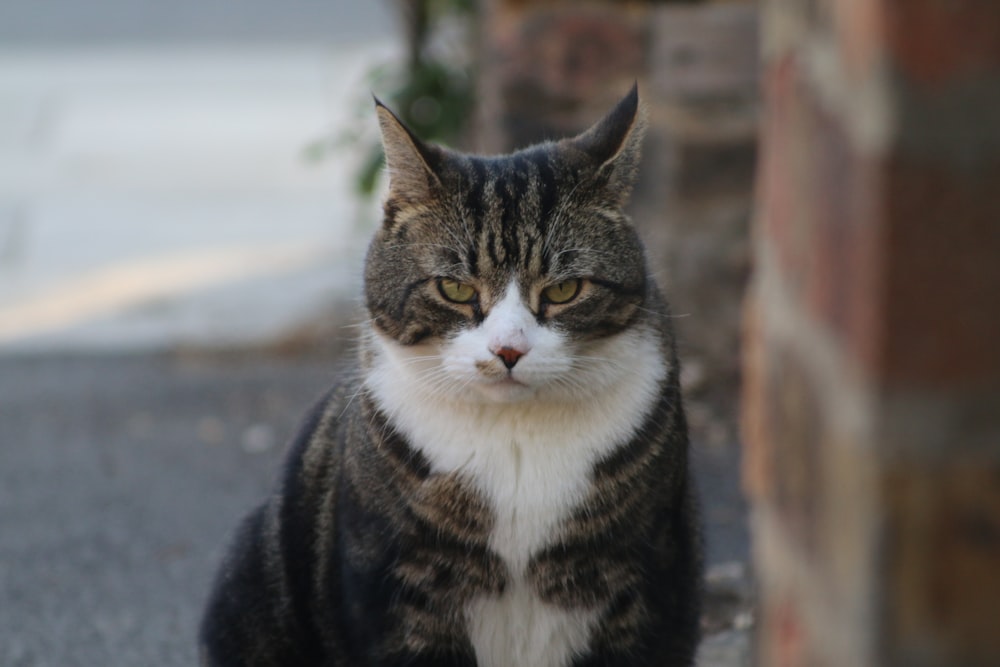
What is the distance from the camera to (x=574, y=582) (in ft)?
7.42

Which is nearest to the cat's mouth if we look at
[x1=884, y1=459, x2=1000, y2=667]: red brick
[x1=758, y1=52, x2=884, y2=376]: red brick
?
[x1=758, y1=52, x2=884, y2=376]: red brick

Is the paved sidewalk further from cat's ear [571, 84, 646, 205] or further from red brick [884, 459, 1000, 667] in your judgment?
red brick [884, 459, 1000, 667]

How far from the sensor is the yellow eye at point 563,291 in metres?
2.32

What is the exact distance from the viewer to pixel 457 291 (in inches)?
91.8

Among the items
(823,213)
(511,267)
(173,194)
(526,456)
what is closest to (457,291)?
(511,267)

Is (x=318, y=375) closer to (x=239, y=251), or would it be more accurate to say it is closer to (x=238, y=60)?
(x=239, y=251)

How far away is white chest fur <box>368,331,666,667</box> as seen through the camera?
2.26m

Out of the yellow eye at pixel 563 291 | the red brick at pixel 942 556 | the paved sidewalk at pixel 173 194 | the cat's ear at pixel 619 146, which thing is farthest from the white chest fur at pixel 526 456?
the paved sidewalk at pixel 173 194

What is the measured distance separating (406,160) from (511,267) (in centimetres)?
31

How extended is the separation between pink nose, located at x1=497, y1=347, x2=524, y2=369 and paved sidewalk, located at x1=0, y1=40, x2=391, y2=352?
1.98m

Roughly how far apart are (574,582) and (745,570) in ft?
4.21

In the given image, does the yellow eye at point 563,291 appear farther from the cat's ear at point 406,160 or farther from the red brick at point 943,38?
the red brick at point 943,38

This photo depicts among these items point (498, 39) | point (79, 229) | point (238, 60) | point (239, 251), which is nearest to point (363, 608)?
point (498, 39)

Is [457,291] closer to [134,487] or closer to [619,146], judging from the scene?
[619,146]
